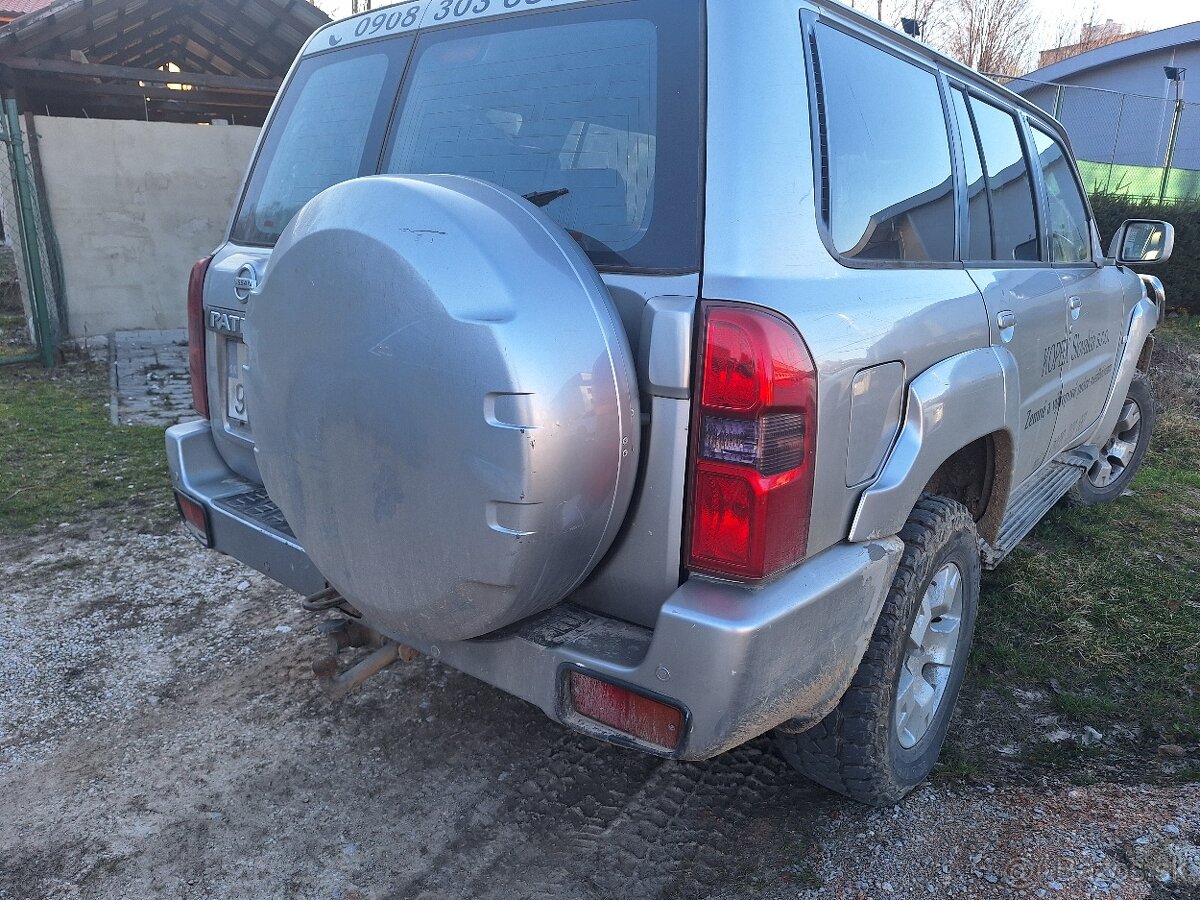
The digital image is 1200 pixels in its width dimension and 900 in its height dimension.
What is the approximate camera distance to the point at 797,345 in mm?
1742

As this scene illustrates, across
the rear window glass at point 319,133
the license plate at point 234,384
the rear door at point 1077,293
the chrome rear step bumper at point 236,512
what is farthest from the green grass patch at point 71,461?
the rear door at point 1077,293

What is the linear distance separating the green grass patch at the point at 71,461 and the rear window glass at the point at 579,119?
123 inches

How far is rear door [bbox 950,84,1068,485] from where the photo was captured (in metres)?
2.72

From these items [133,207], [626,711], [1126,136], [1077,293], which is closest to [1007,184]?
[1077,293]

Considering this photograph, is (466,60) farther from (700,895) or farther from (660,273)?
(700,895)

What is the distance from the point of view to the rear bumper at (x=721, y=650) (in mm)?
1732

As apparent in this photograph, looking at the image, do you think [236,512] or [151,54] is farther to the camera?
[151,54]

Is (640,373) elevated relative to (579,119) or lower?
lower

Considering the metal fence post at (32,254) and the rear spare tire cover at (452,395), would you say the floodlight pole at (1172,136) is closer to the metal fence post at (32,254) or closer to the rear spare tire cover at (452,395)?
the metal fence post at (32,254)

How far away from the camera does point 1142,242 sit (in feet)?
13.2

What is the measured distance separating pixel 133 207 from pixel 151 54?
8.88ft

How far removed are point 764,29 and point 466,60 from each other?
0.82 metres

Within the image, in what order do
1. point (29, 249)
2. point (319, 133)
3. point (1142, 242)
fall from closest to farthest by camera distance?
point (319, 133)
point (1142, 242)
point (29, 249)

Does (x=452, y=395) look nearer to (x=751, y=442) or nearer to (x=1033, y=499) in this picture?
(x=751, y=442)
